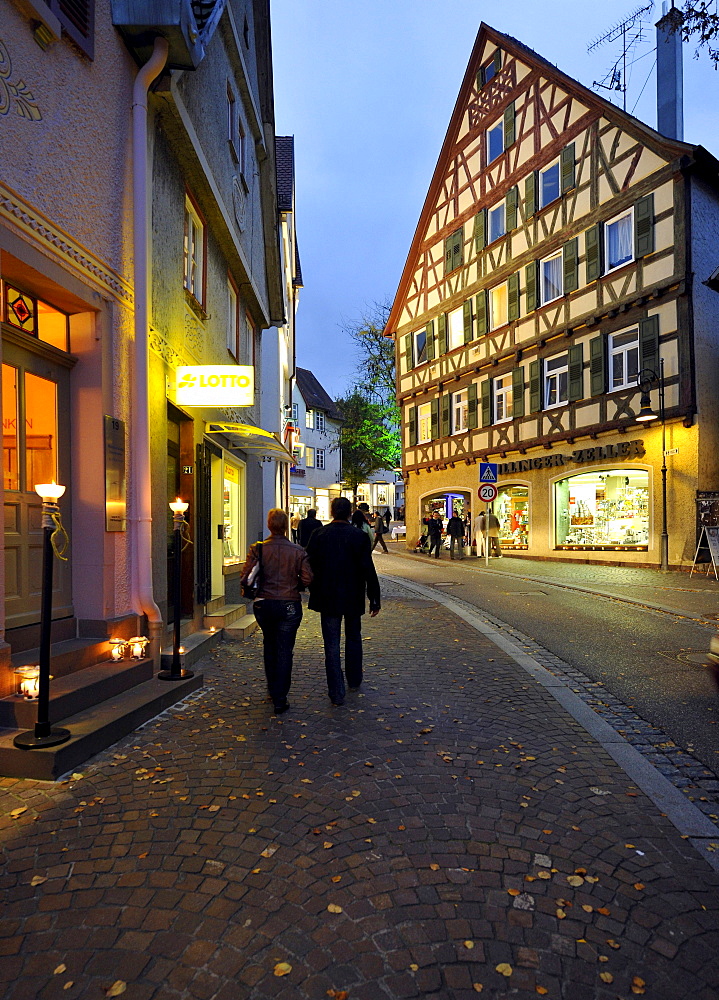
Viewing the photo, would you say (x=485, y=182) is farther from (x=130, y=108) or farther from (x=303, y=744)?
(x=303, y=744)

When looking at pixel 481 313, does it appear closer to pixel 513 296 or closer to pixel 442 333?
pixel 513 296

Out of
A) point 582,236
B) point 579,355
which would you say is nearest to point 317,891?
point 579,355

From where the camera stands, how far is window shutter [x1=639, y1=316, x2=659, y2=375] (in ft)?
59.2

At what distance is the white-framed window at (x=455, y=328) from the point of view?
2727 cm

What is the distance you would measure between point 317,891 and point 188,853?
2.26 ft

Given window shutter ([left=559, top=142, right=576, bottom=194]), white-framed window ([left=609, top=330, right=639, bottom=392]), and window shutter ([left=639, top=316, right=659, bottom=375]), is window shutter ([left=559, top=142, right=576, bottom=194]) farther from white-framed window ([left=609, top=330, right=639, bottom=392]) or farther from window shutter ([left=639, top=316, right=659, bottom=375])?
window shutter ([left=639, top=316, right=659, bottom=375])

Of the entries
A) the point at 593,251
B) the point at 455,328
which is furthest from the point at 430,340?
the point at 593,251

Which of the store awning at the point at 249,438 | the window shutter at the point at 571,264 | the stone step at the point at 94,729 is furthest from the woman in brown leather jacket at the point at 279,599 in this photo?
the window shutter at the point at 571,264

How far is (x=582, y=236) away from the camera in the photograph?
2084cm

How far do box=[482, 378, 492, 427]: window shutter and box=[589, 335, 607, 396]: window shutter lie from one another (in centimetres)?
531

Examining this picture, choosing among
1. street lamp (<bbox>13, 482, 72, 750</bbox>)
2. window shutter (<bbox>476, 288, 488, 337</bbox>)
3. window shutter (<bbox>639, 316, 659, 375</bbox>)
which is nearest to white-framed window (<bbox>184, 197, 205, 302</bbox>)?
street lamp (<bbox>13, 482, 72, 750</bbox>)

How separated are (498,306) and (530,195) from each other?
3995 mm

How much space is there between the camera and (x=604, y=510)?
20297 mm

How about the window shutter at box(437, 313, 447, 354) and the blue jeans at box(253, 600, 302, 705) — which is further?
the window shutter at box(437, 313, 447, 354)
